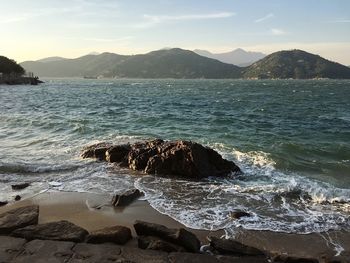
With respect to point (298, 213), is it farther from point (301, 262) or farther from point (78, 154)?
point (78, 154)

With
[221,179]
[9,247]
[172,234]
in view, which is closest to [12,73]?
[221,179]

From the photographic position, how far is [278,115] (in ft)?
138

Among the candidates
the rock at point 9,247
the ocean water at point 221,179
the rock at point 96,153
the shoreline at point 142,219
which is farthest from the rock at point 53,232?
the rock at point 96,153

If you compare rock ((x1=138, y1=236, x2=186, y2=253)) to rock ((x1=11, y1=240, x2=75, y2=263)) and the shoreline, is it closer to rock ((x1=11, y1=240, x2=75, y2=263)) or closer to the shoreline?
the shoreline

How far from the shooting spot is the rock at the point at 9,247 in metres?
8.07

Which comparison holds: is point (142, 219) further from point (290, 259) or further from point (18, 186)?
point (18, 186)

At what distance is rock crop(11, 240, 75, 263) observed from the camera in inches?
314

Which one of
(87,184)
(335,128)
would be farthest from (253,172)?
(335,128)

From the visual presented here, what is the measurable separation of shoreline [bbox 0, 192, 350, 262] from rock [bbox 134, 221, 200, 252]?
20.2 inches

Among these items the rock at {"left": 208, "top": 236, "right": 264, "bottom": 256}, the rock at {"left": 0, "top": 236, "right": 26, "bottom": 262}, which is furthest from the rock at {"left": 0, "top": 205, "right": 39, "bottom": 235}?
the rock at {"left": 208, "top": 236, "right": 264, "bottom": 256}

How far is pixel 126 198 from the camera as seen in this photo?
45.2 feet

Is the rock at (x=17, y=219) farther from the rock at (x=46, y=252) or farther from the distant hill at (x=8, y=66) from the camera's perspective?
the distant hill at (x=8, y=66)

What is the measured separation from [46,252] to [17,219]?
7.21 ft

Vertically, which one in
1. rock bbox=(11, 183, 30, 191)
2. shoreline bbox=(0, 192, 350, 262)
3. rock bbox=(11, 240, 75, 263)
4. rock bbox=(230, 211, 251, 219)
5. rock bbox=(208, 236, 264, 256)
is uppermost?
rock bbox=(11, 240, 75, 263)
